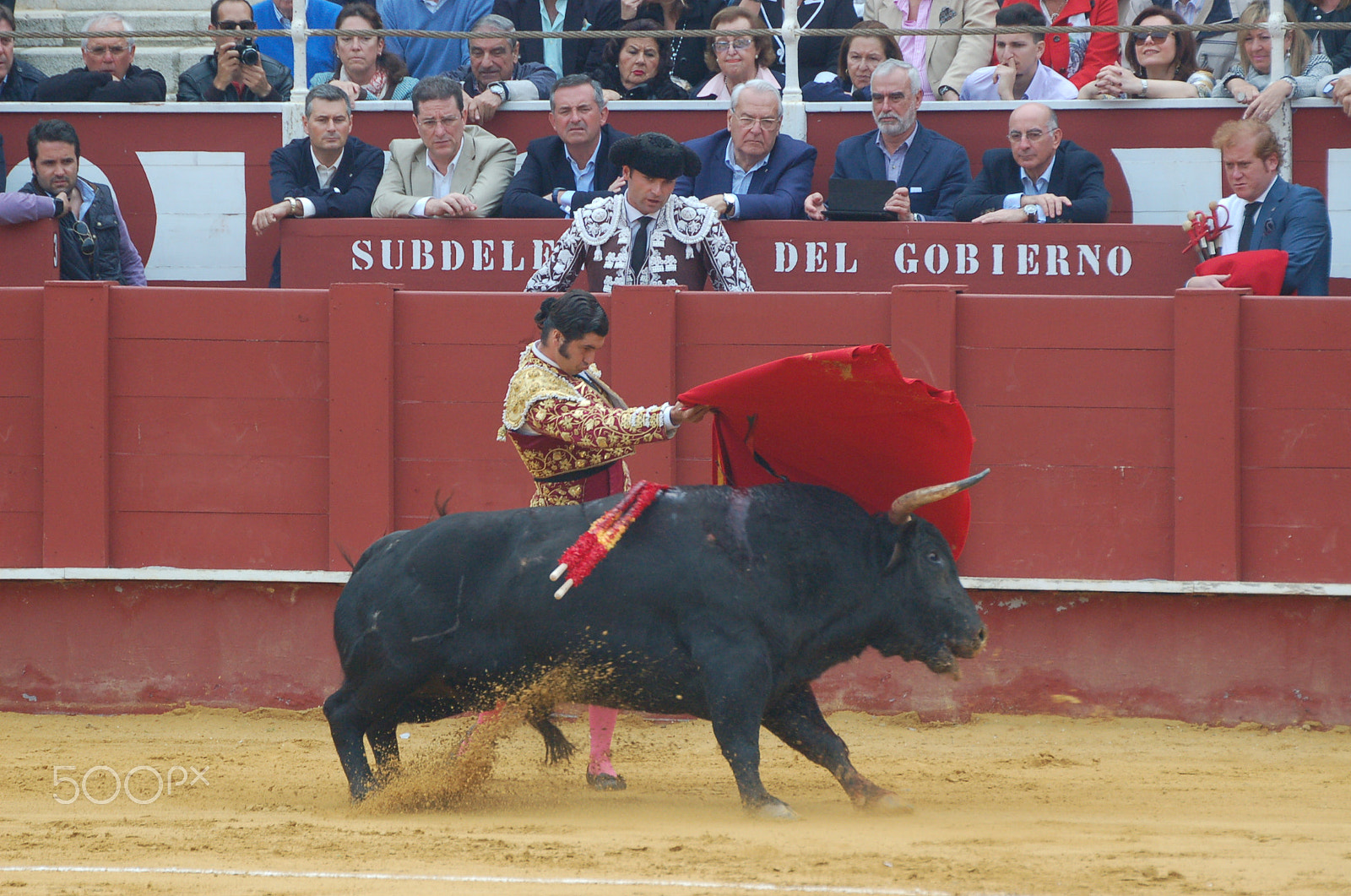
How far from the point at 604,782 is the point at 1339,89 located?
4.81m

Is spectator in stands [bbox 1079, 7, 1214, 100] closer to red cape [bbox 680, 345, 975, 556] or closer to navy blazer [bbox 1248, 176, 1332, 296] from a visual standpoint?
navy blazer [bbox 1248, 176, 1332, 296]

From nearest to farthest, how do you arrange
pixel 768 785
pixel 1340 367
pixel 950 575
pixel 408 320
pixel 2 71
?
pixel 950 575, pixel 768 785, pixel 1340 367, pixel 408 320, pixel 2 71

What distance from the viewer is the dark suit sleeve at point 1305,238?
6.18 meters

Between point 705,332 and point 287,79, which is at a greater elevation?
point 287,79

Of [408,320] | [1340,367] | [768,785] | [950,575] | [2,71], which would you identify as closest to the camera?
[950,575]

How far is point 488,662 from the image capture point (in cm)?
460

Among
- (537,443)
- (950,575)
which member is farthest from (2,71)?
(950,575)

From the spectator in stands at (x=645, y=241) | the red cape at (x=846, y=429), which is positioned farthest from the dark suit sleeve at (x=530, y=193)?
the red cape at (x=846, y=429)

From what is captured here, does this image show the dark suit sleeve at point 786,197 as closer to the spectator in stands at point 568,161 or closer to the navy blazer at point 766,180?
the navy blazer at point 766,180

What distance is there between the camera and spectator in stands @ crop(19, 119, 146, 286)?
714 centimetres

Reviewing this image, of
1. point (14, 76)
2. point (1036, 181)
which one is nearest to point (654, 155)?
point (1036, 181)

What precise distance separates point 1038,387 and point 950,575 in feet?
6.17

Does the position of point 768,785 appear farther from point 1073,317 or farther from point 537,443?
point 1073,317

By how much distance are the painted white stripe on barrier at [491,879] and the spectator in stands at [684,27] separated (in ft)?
18.1
